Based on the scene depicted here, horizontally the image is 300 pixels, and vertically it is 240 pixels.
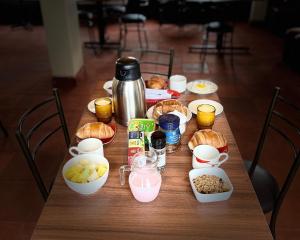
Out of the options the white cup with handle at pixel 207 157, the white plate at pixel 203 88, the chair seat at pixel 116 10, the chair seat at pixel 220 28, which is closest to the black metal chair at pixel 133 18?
the chair seat at pixel 116 10

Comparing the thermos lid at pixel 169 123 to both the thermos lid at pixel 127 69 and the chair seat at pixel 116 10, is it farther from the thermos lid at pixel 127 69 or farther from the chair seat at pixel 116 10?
the chair seat at pixel 116 10

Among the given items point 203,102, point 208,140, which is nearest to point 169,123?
point 208,140

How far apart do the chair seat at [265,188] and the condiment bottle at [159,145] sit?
23.8 inches

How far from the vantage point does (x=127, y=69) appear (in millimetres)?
1207

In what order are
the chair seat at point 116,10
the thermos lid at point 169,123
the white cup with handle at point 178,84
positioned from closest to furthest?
the thermos lid at point 169,123 < the white cup with handle at point 178,84 < the chair seat at point 116,10

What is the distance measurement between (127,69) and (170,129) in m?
0.32

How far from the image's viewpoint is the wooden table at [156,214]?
83 centimetres

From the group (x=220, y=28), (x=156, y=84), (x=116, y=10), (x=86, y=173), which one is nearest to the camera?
(x=86, y=173)

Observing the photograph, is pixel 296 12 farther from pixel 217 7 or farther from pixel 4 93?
pixel 4 93

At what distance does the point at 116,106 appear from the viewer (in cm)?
133

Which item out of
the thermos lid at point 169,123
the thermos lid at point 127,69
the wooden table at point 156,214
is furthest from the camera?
the thermos lid at point 127,69

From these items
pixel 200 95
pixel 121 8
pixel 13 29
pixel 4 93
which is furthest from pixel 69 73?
pixel 13 29

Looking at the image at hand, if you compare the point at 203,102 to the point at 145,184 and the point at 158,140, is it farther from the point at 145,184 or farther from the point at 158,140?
the point at 145,184

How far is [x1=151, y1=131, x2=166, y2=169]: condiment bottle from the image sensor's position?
3.33 ft
